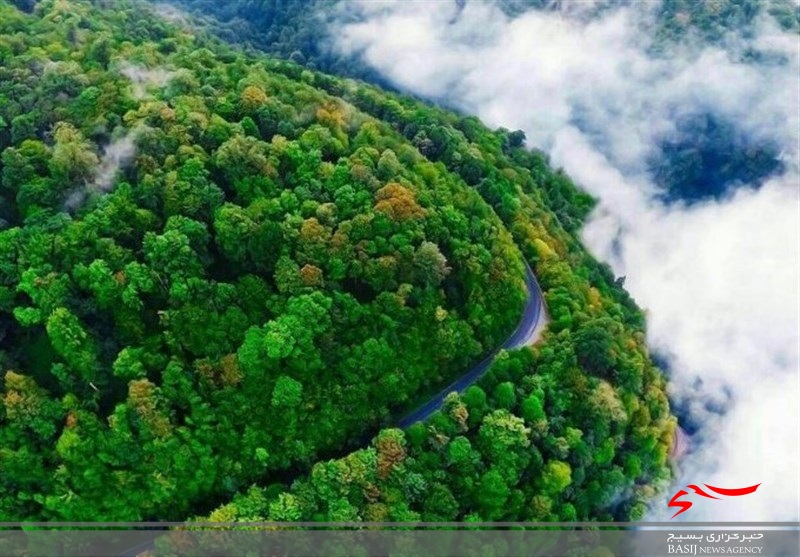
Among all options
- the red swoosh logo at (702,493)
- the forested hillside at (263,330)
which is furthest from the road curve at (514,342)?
the red swoosh logo at (702,493)

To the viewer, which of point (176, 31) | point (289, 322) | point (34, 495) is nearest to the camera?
point (34, 495)

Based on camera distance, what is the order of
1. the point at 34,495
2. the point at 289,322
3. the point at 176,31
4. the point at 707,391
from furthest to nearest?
the point at 176,31, the point at 707,391, the point at 289,322, the point at 34,495

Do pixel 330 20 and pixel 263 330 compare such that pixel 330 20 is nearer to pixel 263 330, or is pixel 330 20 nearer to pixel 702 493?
pixel 263 330

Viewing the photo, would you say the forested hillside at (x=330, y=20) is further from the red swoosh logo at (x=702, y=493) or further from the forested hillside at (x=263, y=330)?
the red swoosh logo at (x=702, y=493)

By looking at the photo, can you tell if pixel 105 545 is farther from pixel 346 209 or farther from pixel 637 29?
pixel 637 29

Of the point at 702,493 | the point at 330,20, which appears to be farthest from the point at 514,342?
the point at 330,20

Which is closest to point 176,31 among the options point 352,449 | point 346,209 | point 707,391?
point 346,209
